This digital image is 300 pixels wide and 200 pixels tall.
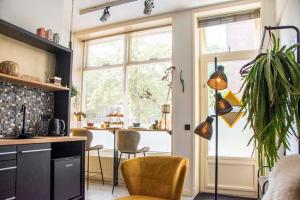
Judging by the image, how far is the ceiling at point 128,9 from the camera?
4316 millimetres

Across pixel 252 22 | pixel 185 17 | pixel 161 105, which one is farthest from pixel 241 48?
pixel 161 105

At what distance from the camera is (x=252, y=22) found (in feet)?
14.6

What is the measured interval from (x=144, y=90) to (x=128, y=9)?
1.53 meters

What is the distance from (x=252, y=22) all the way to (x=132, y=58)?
233cm

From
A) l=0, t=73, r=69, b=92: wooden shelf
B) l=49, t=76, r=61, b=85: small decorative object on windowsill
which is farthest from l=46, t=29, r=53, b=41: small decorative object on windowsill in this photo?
l=0, t=73, r=69, b=92: wooden shelf

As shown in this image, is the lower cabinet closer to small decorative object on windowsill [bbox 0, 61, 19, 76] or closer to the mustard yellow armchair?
small decorative object on windowsill [bbox 0, 61, 19, 76]

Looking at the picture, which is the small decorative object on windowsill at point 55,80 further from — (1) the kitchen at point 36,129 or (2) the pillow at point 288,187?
(2) the pillow at point 288,187

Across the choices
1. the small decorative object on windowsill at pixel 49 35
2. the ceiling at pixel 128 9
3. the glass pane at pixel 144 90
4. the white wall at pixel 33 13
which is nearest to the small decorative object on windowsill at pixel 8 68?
the white wall at pixel 33 13

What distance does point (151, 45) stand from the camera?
5254mm

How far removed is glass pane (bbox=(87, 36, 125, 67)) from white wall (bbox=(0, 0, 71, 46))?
1538 millimetres

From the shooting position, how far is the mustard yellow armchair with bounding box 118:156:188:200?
2.40m

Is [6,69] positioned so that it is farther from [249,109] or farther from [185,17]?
[185,17]

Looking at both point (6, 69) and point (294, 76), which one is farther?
point (6, 69)

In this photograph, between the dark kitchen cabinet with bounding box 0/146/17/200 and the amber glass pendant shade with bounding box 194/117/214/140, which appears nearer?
the dark kitchen cabinet with bounding box 0/146/17/200
